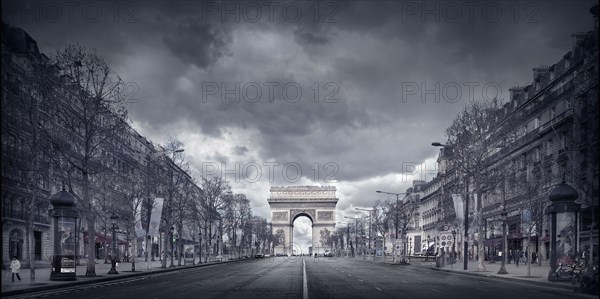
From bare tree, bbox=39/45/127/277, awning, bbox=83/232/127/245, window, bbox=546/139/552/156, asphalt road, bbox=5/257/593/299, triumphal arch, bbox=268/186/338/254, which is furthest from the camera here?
triumphal arch, bbox=268/186/338/254

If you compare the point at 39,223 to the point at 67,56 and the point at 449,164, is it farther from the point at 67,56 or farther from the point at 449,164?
the point at 449,164

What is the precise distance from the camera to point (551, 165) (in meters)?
64.2

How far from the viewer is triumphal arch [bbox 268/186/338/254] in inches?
7205

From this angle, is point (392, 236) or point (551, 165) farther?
point (392, 236)

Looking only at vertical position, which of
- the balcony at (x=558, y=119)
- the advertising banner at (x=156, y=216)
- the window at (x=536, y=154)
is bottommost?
the advertising banner at (x=156, y=216)

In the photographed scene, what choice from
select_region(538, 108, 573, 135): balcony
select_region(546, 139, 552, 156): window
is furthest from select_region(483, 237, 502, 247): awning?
select_region(538, 108, 573, 135): balcony

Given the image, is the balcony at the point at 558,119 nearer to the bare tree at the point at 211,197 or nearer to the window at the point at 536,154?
the window at the point at 536,154

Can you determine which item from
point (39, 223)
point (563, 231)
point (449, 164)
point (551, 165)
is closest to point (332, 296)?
point (563, 231)

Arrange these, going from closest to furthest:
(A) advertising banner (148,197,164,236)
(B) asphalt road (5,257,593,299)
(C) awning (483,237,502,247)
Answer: (B) asphalt road (5,257,593,299) < (A) advertising banner (148,197,164,236) < (C) awning (483,237,502,247)

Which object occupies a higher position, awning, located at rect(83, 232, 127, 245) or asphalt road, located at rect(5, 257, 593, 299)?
asphalt road, located at rect(5, 257, 593, 299)

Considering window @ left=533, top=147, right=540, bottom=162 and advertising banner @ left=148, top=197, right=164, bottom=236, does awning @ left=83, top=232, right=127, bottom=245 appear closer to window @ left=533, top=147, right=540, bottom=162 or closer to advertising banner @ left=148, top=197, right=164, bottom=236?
advertising banner @ left=148, top=197, right=164, bottom=236

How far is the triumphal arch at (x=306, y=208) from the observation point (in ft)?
600

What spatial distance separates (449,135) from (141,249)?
238ft

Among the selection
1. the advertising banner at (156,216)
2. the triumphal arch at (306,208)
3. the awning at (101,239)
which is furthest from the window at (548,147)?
the triumphal arch at (306,208)
